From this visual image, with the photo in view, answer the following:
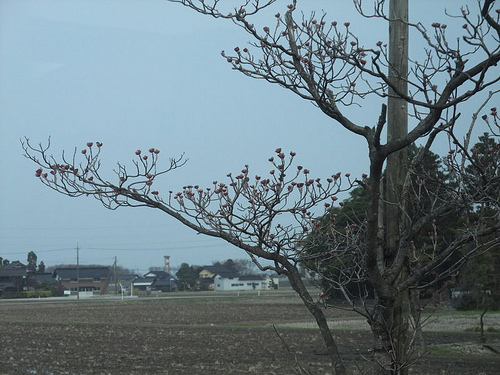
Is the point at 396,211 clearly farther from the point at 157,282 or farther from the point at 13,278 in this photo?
the point at 157,282

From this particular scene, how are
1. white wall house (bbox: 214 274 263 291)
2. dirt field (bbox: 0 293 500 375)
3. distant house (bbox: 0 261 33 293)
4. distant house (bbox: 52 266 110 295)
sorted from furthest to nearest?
1. white wall house (bbox: 214 274 263 291)
2. distant house (bbox: 52 266 110 295)
3. distant house (bbox: 0 261 33 293)
4. dirt field (bbox: 0 293 500 375)

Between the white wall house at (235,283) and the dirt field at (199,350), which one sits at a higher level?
the white wall house at (235,283)

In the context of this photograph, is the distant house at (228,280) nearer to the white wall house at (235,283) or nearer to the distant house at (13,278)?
the white wall house at (235,283)

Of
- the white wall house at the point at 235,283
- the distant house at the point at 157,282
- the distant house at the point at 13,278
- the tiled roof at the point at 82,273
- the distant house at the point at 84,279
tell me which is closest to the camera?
the distant house at the point at 13,278

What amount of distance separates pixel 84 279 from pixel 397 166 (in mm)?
98453

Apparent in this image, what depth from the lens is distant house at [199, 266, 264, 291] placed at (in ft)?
363

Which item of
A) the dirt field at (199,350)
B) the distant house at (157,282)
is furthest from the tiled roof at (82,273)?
the dirt field at (199,350)

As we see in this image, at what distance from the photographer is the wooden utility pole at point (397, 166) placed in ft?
13.3

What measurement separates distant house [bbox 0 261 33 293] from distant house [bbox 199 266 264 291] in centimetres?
3355

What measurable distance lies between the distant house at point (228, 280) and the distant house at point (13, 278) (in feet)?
110

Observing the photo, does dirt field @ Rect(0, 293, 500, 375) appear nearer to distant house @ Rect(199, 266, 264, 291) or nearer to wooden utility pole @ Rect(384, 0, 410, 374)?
wooden utility pole @ Rect(384, 0, 410, 374)

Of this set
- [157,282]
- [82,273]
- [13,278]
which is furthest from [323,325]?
[157,282]

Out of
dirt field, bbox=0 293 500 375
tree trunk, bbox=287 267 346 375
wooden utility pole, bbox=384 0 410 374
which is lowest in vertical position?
dirt field, bbox=0 293 500 375

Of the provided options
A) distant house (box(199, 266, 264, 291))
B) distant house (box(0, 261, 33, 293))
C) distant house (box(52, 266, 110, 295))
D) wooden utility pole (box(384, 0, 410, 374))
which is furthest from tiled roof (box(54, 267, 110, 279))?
wooden utility pole (box(384, 0, 410, 374))
